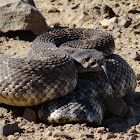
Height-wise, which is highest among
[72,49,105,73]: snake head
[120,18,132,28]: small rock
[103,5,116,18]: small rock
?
[72,49,105,73]: snake head

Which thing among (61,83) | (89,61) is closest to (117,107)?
(89,61)

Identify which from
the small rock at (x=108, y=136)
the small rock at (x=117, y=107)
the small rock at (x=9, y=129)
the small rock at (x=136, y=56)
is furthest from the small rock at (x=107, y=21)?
the small rock at (x=9, y=129)

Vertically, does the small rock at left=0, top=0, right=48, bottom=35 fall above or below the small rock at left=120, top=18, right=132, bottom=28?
above

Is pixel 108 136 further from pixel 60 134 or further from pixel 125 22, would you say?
pixel 125 22

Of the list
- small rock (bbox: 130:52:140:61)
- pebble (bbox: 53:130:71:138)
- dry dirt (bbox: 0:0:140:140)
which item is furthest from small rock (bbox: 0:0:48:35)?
pebble (bbox: 53:130:71:138)

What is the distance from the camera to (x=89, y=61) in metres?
6.12

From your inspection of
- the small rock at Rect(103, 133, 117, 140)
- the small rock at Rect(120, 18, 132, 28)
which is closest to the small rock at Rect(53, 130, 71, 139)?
the small rock at Rect(103, 133, 117, 140)

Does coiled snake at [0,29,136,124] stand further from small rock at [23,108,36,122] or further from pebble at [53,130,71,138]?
pebble at [53,130,71,138]

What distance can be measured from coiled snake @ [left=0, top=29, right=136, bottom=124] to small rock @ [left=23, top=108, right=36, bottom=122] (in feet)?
0.33

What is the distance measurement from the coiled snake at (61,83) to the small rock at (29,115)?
0.10 meters

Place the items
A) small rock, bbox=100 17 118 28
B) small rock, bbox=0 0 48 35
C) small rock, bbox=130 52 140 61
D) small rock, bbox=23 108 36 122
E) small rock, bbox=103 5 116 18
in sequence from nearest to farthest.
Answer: small rock, bbox=23 108 36 122 → small rock, bbox=130 52 140 61 → small rock, bbox=0 0 48 35 → small rock, bbox=100 17 118 28 → small rock, bbox=103 5 116 18

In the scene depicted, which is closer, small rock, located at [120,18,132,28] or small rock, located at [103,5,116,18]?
small rock, located at [120,18,132,28]

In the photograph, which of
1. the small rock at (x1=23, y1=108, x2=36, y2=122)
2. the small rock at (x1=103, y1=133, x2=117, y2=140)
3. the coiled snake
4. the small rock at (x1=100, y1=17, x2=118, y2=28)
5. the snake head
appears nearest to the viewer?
the small rock at (x1=103, y1=133, x2=117, y2=140)

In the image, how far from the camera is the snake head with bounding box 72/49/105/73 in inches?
239
